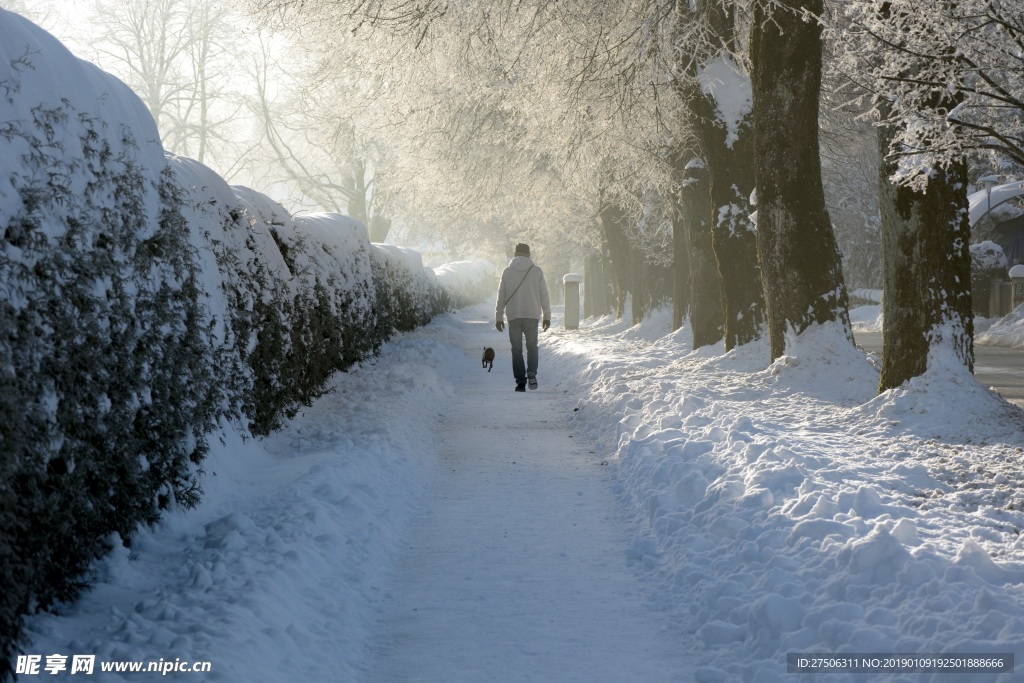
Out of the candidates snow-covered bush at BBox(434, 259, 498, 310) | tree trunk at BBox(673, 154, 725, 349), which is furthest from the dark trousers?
snow-covered bush at BBox(434, 259, 498, 310)

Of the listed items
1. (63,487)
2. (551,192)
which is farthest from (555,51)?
(551,192)

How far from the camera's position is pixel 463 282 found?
55.3 meters

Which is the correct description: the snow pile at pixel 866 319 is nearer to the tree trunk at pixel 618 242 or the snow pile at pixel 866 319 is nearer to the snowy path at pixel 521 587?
the tree trunk at pixel 618 242

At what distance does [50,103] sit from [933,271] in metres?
7.33

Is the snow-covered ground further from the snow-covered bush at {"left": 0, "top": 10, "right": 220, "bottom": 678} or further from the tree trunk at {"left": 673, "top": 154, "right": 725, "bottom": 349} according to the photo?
the tree trunk at {"left": 673, "top": 154, "right": 725, "bottom": 349}

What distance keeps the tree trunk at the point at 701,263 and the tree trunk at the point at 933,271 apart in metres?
6.77

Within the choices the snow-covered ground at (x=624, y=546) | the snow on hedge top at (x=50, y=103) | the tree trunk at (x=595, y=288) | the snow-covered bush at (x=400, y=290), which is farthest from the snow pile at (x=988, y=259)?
the snow on hedge top at (x=50, y=103)

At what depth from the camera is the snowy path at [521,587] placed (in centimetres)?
404

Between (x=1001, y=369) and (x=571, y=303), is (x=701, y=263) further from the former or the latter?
(x=571, y=303)

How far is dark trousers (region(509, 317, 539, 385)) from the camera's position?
13.3 metres

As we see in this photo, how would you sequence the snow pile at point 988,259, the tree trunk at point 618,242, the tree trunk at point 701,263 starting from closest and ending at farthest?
1. the tree trunk at point 701,263
2. the tree trunk at point 618,242
3. the snow pile at point 988,259

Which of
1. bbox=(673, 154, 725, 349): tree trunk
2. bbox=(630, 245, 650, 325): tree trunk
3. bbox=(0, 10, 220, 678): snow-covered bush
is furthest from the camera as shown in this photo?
bbox=(630, 245, 650, 325): tree trunk

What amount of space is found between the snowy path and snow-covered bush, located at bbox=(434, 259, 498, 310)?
2973 cm

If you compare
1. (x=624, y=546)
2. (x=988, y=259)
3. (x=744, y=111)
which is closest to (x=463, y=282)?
(x=988, y=259)
